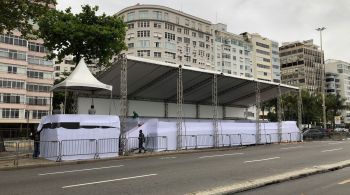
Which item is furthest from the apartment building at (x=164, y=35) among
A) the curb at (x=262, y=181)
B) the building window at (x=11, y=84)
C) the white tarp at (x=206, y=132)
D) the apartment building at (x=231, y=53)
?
the curb at (x=262, y=181)

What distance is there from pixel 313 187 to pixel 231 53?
103898mm

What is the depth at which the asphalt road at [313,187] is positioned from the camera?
937cm

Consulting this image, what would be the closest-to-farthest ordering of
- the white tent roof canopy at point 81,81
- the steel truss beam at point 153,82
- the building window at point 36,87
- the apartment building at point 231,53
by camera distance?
the white tent roof canopy at point 81,81, the steel truss beam at point 153,82, the building window at point 36,87, the apartment building at point 231,53

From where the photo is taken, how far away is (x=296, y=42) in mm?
146000

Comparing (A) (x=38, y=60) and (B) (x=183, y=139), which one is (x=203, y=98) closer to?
(B) (x=183, y=139)

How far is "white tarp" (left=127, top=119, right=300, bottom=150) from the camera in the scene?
1009 inches

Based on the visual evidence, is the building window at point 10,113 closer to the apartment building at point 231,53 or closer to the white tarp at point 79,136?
the white tarp at point 79,136

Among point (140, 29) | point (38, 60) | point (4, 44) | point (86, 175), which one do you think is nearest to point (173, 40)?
point (140, 29)

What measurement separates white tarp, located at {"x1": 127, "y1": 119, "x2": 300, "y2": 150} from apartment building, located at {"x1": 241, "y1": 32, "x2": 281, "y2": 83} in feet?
279

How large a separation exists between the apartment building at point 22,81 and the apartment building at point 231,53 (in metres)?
52.8

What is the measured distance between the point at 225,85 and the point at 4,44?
143 feet

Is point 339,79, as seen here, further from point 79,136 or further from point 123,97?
point 79,136

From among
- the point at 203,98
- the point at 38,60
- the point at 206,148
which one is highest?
the point at 38,60

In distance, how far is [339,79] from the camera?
511ft
